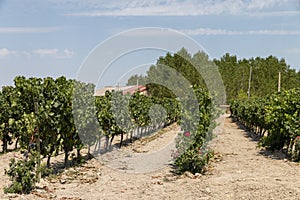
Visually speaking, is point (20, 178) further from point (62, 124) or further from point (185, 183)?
point (185, 183)

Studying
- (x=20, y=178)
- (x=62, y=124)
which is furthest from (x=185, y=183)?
(x=20, y=178)

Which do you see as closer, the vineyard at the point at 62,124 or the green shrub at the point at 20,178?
the green shrub at the point at 20,178

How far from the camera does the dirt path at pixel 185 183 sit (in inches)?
331

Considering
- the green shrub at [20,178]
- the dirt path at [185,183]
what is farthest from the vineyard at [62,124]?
the dirt path at [185,183]

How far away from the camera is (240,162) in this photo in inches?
502

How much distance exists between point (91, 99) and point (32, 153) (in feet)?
12.7

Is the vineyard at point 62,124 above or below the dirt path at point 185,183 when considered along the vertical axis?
above

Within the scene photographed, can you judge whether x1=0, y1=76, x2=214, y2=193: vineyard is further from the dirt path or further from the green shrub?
the dirt path

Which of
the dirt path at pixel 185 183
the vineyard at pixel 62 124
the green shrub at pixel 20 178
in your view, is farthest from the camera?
the vineyard at pixel 62 124

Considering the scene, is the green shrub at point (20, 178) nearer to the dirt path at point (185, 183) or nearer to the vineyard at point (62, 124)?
the vineyard at point (62, 124)

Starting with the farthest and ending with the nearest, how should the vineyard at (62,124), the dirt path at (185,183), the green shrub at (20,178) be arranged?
the vineyard at (62,124) < the dirt path at (185,183) < the green shrub at (20,178)

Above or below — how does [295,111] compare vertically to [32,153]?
above

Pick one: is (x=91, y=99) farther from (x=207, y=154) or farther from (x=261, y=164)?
(x=261, y=164)

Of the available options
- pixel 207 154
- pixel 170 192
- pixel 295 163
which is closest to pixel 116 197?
pixel 170 192
